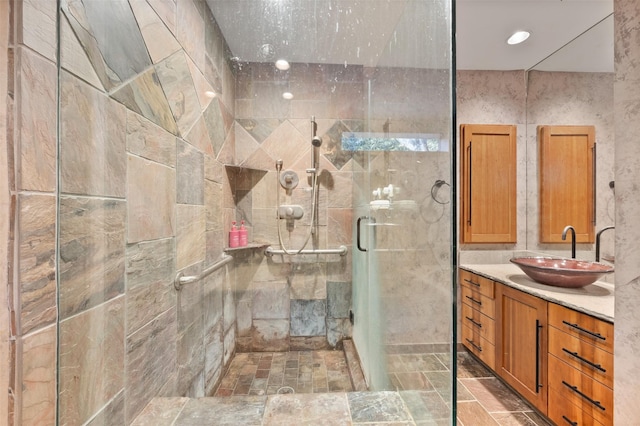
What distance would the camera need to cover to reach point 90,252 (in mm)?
725

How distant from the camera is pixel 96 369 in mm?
740

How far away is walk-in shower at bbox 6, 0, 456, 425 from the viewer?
63 centimetres

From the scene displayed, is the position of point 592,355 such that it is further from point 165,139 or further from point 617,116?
point 165,139

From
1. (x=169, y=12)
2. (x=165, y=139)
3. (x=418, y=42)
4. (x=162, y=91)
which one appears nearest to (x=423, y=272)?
(x=418, y=42)

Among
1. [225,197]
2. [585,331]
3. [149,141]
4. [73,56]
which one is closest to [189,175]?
[149,141]

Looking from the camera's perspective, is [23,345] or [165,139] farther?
[165,139]

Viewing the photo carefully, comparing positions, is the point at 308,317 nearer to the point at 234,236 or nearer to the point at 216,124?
the point at 234,236

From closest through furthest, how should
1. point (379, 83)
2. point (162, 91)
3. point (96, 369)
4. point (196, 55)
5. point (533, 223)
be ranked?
point (96, 369)
point (162, 91)
point (196, 55)
point (379, 83)
point (533, 223)

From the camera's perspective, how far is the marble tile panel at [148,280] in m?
0.89

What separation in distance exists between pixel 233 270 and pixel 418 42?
169 cm

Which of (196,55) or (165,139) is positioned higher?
(196,55)

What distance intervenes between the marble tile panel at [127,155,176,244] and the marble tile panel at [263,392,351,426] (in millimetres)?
811

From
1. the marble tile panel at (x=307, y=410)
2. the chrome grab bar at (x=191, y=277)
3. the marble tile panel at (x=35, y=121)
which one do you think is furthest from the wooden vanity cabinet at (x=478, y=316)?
the marble tile panel at (x=35, y=121)

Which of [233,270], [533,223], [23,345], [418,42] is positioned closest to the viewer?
[23,345]
